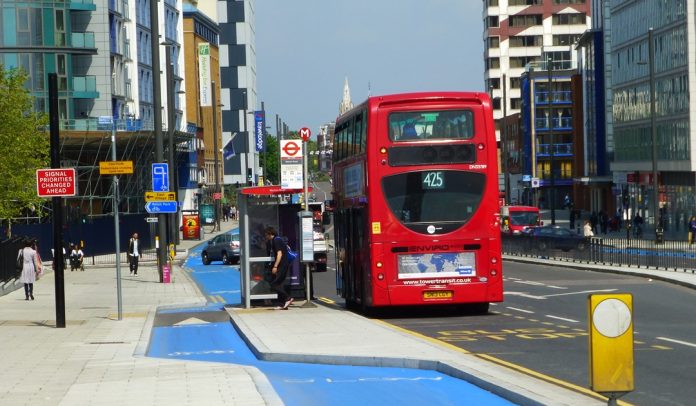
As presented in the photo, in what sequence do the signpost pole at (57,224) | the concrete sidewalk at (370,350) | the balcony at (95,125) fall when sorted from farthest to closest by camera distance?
the balcony at (95,125), the signpost pole at (57,224), the concrete sidewalk at (370,350)

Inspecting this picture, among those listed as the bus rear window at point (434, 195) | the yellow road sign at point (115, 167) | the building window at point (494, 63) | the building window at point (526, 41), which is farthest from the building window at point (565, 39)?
the bus rear window at point (434, 195)

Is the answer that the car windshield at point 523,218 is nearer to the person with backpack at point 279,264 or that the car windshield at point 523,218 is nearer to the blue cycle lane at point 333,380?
the person with backpack at point 279,264

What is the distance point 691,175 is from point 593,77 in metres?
34.6

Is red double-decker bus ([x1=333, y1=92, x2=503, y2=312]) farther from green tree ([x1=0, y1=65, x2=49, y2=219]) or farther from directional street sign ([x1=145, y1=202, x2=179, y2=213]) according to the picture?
green tree ([x1=0, y1=65, x2=49, y2=219])

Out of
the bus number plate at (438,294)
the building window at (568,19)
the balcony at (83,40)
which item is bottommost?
the bus number plate at (438,294)

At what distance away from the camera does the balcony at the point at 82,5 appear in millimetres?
86812

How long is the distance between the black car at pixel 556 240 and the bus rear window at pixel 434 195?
87.7 feet

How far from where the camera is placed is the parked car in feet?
211

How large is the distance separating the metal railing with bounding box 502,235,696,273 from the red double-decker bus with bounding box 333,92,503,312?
17097mm

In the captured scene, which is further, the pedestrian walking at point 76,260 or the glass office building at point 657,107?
the glass office building at point 657,107

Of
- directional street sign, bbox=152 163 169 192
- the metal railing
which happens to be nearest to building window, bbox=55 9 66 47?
the metal railing

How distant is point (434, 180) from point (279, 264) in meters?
4.09

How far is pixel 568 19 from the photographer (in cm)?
16350

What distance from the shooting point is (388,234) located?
85.9 ft
